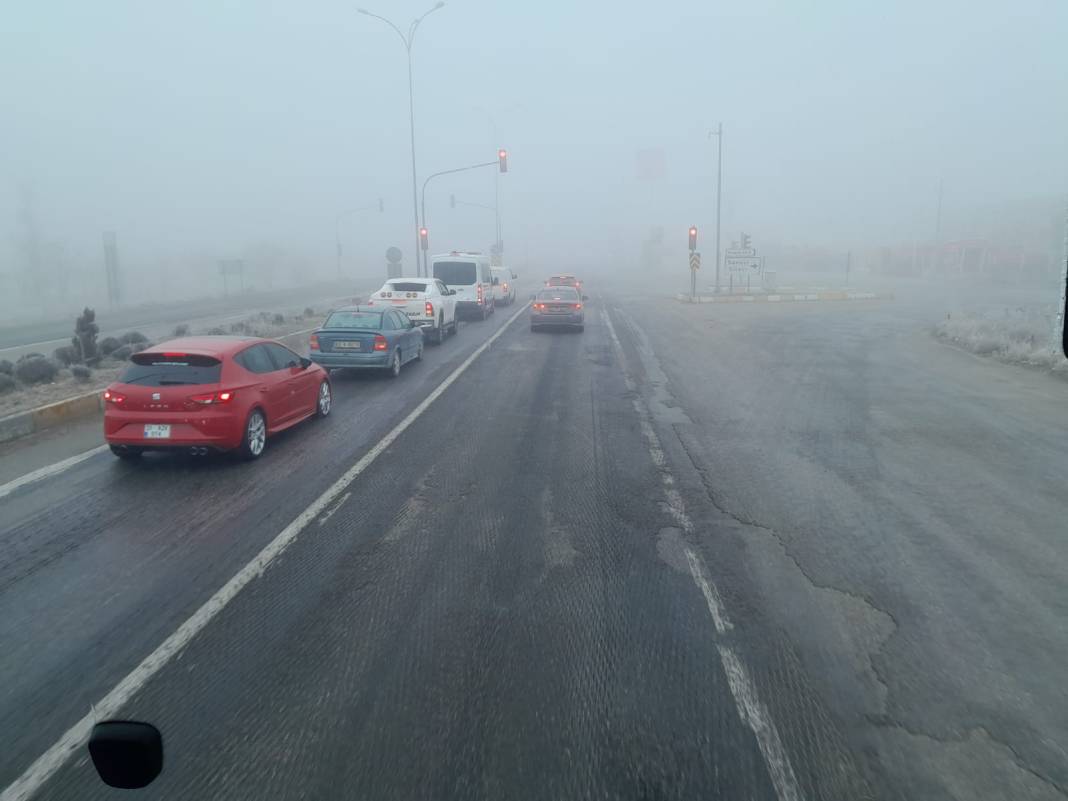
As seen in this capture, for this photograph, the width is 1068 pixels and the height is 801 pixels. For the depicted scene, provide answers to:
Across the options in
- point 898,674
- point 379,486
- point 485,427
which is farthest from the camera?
point 485,427

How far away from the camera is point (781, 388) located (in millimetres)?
15125

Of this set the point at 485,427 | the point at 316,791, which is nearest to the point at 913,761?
the point at 316,791

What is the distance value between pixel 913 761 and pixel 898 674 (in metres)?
0.91

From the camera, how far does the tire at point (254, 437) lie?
9414 mm

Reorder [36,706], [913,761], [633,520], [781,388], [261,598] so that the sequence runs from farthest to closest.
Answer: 1. [781,388]
2. [633,520]
3. [261,598]
4. [36,706]
5. [913,761]

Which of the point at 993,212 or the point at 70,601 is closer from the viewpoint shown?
the point at 70,601

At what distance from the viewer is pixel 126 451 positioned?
9.56 metres

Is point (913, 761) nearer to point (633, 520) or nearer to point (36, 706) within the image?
point (633, 520)

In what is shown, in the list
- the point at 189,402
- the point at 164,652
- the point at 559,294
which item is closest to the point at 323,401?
the point at 189,402

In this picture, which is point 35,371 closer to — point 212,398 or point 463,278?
point 212,398

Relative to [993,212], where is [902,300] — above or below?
Answer: below

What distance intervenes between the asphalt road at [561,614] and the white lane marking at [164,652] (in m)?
0.03

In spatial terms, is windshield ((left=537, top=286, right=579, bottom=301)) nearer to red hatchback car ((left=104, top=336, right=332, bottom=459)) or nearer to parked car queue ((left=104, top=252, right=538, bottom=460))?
parked car queue ((left=104, top=252, right=538, bottom=460))

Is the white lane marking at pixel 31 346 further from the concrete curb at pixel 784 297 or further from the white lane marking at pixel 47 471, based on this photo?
the concrete curb at pixel 784 297
